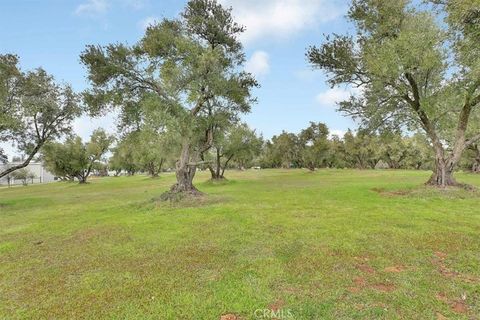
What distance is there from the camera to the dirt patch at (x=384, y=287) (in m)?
6.44

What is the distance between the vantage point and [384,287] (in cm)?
→ 655

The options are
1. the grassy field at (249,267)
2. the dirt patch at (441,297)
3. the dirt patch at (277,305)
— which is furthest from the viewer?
the dirt patch at (441,297)

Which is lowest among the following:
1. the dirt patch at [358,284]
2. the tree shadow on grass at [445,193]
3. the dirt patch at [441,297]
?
the dirt patch at [441,297]

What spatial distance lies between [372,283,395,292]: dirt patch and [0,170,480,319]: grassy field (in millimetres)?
39

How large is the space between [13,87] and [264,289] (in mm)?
25286

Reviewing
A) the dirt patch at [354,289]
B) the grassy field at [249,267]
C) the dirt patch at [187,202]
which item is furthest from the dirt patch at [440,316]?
the dirt patch at [187,202]

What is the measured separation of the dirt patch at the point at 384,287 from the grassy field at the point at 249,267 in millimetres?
39

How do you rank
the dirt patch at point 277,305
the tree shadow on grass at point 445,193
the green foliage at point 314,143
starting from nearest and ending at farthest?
the dirt patch at point 277,305 → the tree shadow on grass at point 445,193 → the green foliage at point 314,143

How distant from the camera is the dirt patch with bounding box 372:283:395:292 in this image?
6.44 m

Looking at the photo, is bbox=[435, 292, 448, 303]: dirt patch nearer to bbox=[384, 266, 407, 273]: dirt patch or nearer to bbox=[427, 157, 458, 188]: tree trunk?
bbox=[384, 266, 407, 273]: dirt patch

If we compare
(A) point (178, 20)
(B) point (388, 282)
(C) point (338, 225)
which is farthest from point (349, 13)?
(B) point (388, 282)

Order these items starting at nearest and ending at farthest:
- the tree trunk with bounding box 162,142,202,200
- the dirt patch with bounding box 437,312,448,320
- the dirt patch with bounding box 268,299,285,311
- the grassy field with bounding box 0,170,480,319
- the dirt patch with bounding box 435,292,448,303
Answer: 1. the dirt patch with bounding box 437,312,448,320
2. the dirt patch with bounding box 268,299,285,311
3. the grassy field with bounding box 0,170,480,319
4. the dirt patch with bounding box 435,292,448,303
5. the tree trunk with bounding box 162,142,202,200

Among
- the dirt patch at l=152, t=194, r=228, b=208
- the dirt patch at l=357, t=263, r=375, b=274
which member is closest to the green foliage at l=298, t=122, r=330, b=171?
the dirt patch at l=152, t=194, r=228, b=208

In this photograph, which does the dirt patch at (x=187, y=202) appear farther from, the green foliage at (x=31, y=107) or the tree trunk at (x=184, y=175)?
the green foliage at (x=31, y=107)
